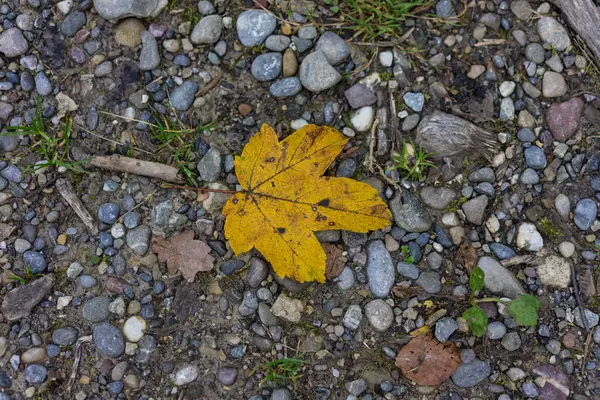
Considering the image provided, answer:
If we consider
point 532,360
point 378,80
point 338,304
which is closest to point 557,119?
point 378,80

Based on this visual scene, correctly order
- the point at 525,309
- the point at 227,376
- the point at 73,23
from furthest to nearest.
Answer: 1. the point at 73,23
2. the point at 227,376
3. the point at 525,309

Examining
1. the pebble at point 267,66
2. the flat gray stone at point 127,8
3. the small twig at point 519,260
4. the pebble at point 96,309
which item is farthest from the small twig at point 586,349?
the flat gray stone at point 127,8

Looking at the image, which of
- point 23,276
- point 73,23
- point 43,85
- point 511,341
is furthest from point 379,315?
point 73,23

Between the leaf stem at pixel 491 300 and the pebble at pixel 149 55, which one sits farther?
the pebble at pixel 149 55

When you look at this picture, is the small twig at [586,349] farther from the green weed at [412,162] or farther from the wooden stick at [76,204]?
the wooden stick at [76,204]

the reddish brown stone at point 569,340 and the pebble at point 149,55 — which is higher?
the pebble at point 149,55

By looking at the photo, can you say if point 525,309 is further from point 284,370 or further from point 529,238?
point 284,370

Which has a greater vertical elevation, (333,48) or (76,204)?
(333,48)
